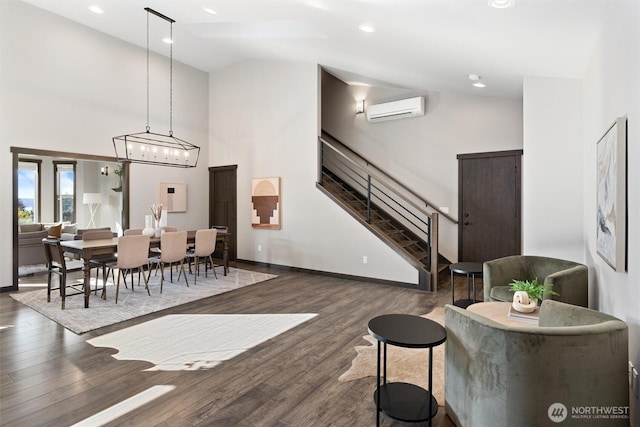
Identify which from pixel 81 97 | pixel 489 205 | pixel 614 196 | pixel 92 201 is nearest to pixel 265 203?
pixel 81 97

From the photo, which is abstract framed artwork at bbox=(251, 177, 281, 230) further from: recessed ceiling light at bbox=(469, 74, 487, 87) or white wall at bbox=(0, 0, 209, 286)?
recessed ceiling light at bbox=(469, 74, 487, 87)

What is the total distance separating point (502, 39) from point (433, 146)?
11.2ft

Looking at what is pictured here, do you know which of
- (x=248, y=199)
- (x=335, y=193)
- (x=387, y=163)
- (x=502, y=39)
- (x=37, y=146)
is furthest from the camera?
(x=248, y=199)

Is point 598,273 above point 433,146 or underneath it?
underneath

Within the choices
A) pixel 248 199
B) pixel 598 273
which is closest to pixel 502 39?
pixel 598 273

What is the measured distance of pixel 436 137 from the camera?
663cm

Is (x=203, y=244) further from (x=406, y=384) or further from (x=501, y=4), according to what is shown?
(x=501, y=4)

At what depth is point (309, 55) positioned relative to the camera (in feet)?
19.7

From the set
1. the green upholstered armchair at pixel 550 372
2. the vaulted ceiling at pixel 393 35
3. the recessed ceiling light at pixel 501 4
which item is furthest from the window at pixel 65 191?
the green upholstered armchair at pixel 550 372

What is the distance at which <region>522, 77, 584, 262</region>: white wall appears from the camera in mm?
3943

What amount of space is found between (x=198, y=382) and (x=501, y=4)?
12.1ft

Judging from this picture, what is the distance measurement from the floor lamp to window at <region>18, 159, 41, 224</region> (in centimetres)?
91

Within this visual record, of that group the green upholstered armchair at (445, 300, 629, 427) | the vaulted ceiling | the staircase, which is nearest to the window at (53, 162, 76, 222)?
the vaulted ceiling

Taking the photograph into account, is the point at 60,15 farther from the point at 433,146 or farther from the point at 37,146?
the point at 433,146
